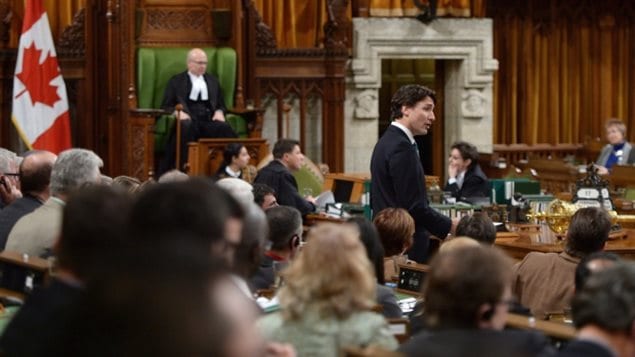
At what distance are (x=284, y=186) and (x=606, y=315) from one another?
664cm

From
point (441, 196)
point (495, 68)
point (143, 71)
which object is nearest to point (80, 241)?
point (441, 196)

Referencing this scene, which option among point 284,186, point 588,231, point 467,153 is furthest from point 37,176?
point 467,153

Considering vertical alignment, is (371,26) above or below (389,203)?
above

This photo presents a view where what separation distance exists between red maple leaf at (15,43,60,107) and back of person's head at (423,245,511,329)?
9.82m

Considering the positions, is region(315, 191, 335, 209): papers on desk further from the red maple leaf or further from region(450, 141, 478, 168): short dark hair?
the red maple leaf

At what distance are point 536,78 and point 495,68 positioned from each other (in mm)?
1123

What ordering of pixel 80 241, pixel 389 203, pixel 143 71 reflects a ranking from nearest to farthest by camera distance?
pixel 80 241 < pixel 389 203 < pixel 143 71

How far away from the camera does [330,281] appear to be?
3.67 meters

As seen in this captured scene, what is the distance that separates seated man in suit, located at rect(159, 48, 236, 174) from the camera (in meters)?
12.4

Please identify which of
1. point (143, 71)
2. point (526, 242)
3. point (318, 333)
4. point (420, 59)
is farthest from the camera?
point (420, 59)

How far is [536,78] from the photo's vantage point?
16562 mm

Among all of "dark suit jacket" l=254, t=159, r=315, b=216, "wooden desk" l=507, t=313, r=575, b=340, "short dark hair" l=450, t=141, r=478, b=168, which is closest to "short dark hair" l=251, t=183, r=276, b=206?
"dark suit jacket" l=254, t=159, r=315, b=216

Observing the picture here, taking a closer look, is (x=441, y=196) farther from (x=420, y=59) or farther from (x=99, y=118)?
(x=420, y=59)

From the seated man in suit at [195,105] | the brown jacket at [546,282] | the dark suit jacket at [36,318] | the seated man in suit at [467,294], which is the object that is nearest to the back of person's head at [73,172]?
the brown jacket at [546,282]
